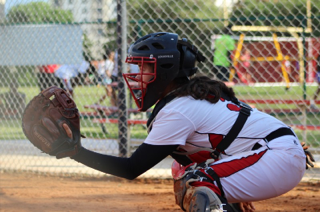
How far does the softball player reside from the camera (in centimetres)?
250

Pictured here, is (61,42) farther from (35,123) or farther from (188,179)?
(188,179)

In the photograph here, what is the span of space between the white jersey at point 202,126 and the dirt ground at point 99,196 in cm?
179

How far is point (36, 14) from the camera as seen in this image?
647 centimetres

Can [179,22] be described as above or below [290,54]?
above

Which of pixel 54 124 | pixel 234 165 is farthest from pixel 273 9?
pixel 54 124

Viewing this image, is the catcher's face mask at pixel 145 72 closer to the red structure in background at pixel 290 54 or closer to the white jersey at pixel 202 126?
the white jersey at pixel 202 126

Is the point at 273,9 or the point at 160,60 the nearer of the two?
the point at 160,60

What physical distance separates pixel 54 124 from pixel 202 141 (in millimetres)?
841

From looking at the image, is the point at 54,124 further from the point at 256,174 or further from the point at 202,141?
the point at 256,174

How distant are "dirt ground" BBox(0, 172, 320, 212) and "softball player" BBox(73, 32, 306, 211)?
1.74 meters

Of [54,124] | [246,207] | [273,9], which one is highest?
[54,124]

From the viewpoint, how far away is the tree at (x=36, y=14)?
657 cm

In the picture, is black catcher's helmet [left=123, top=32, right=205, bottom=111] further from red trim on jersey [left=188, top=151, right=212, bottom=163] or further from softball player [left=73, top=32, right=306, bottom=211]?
red trim on jersey [left=188, top=151, right=212, bottom=163]

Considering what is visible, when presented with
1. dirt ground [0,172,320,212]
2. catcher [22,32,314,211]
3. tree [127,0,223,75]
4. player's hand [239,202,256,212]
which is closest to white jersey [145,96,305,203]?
catcher [22,32,314,211]
